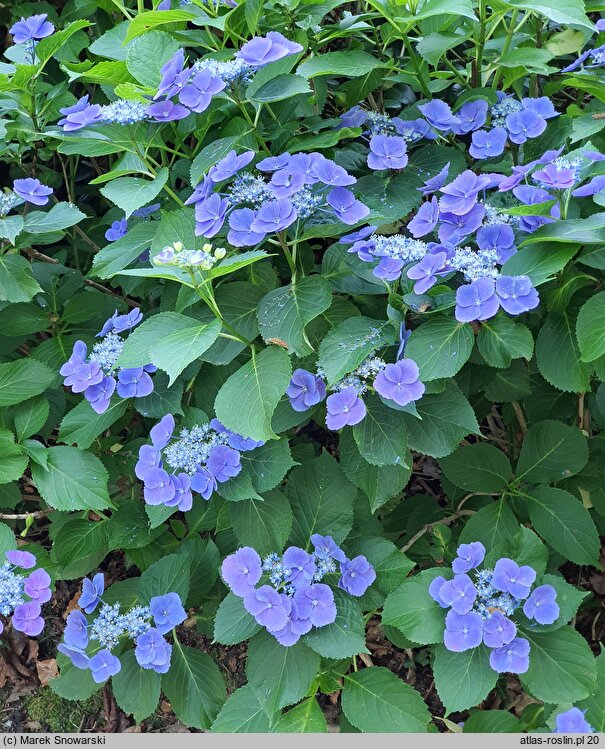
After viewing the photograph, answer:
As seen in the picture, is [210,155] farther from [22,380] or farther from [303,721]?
[303,721]

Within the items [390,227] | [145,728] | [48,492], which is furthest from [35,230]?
[145,728]

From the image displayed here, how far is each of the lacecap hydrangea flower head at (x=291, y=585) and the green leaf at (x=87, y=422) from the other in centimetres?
45

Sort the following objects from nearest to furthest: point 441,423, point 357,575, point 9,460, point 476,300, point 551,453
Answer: point 476,300 → point 441,423 → point 357,575 → point 9,460 → point 551,453

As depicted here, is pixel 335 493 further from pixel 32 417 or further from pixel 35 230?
pixel 35 230

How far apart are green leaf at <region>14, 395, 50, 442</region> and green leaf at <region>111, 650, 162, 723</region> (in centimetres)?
62

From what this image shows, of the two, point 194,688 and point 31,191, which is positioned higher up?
point 31,191

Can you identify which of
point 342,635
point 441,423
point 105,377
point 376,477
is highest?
point 105,377

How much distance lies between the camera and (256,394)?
1.45m

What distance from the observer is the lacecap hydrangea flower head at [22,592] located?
1.68 metres

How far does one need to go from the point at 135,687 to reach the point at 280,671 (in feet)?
1.34

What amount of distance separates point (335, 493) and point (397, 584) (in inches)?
10.3

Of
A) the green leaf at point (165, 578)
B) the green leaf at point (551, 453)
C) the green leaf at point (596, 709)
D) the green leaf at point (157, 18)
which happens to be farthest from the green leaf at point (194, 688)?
the green leaf at point (157, 18)

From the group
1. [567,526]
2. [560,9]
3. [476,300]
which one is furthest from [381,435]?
[560,9]

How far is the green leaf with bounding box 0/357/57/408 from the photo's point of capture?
1831 mm
